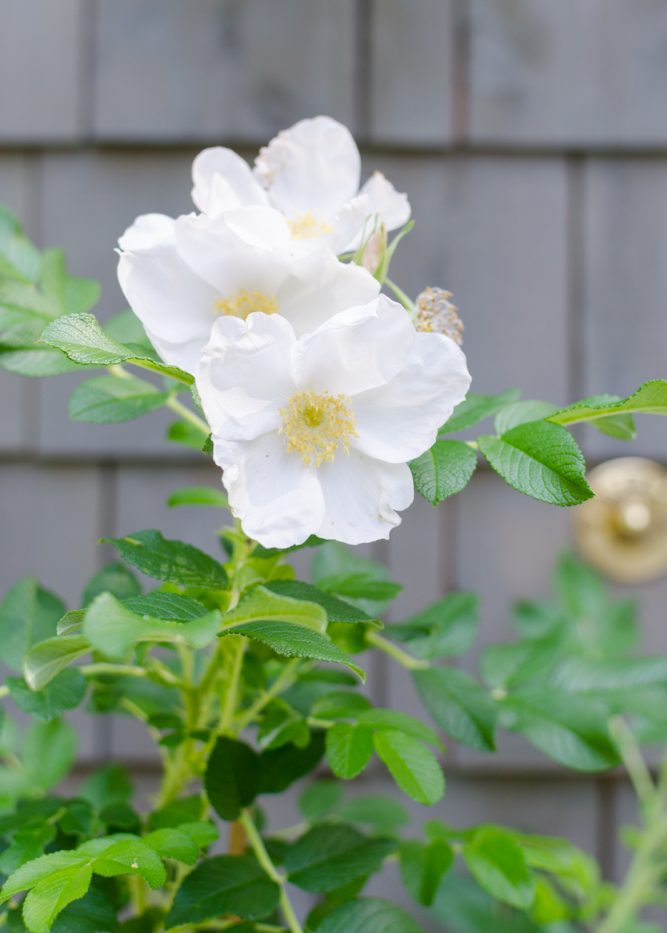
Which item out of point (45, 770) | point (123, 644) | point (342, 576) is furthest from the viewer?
point (45, 770)

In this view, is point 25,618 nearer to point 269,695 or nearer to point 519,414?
point 269,695

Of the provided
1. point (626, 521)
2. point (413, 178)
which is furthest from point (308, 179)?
point (626, 521)

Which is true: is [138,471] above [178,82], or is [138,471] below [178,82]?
below

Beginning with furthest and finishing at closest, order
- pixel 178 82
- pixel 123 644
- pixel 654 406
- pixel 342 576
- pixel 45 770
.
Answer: pixel 178 82 → pixel 45 770 → pixel 342 576 → pixel 654 406 → pixel 123 644

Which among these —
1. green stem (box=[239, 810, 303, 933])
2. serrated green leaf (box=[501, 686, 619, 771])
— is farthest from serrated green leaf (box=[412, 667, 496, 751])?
green stem (box=[239, 810, 303, 933])

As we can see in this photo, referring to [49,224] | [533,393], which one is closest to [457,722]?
[533,393]

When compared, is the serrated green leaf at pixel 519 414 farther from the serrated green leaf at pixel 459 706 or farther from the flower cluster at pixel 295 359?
the serrated green leaf at pixel 459 706

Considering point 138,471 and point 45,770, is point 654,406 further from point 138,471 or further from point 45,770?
point 138,471
